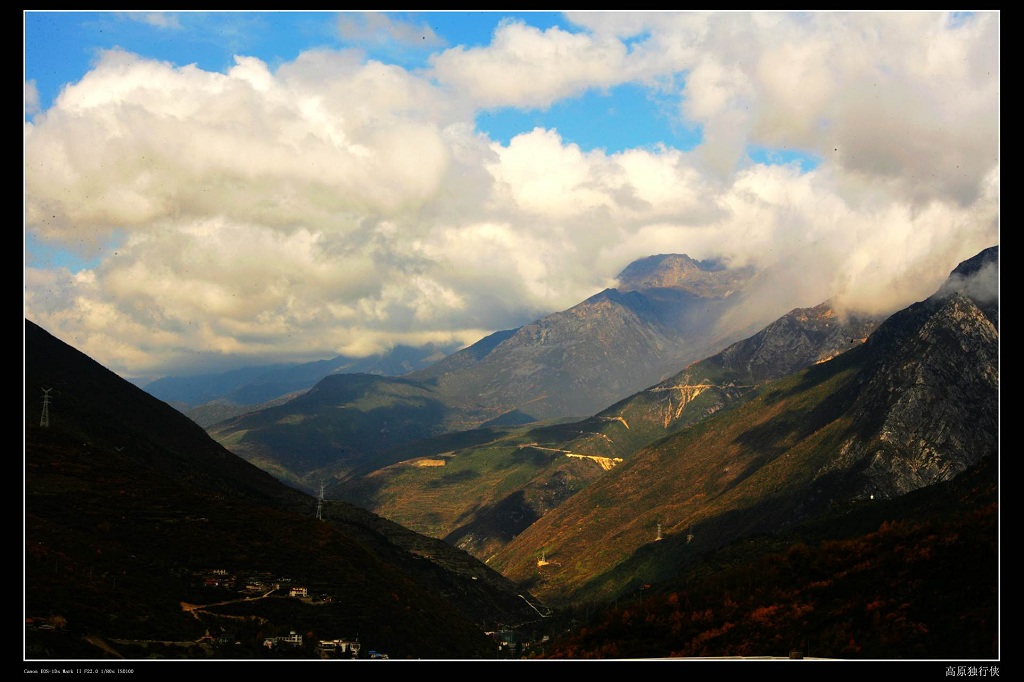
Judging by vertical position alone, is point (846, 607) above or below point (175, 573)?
below

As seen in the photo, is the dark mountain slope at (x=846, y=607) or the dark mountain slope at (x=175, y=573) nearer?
the dark mountain slope at (x=846, y=607)

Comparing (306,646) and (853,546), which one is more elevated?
(853,546)

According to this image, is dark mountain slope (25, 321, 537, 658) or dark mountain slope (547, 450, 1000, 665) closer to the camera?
dark mountain slope (547, 450, 1000, 665)

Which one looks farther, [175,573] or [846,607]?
[175,573]

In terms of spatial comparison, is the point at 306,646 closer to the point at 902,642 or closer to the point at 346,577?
the point at 346,577

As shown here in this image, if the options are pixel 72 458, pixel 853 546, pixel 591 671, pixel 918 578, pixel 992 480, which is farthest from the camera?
pixel 72 458

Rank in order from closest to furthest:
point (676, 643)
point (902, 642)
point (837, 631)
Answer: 1. point (902, 642)
2. point (837, 631)
3. point (676, 643)
